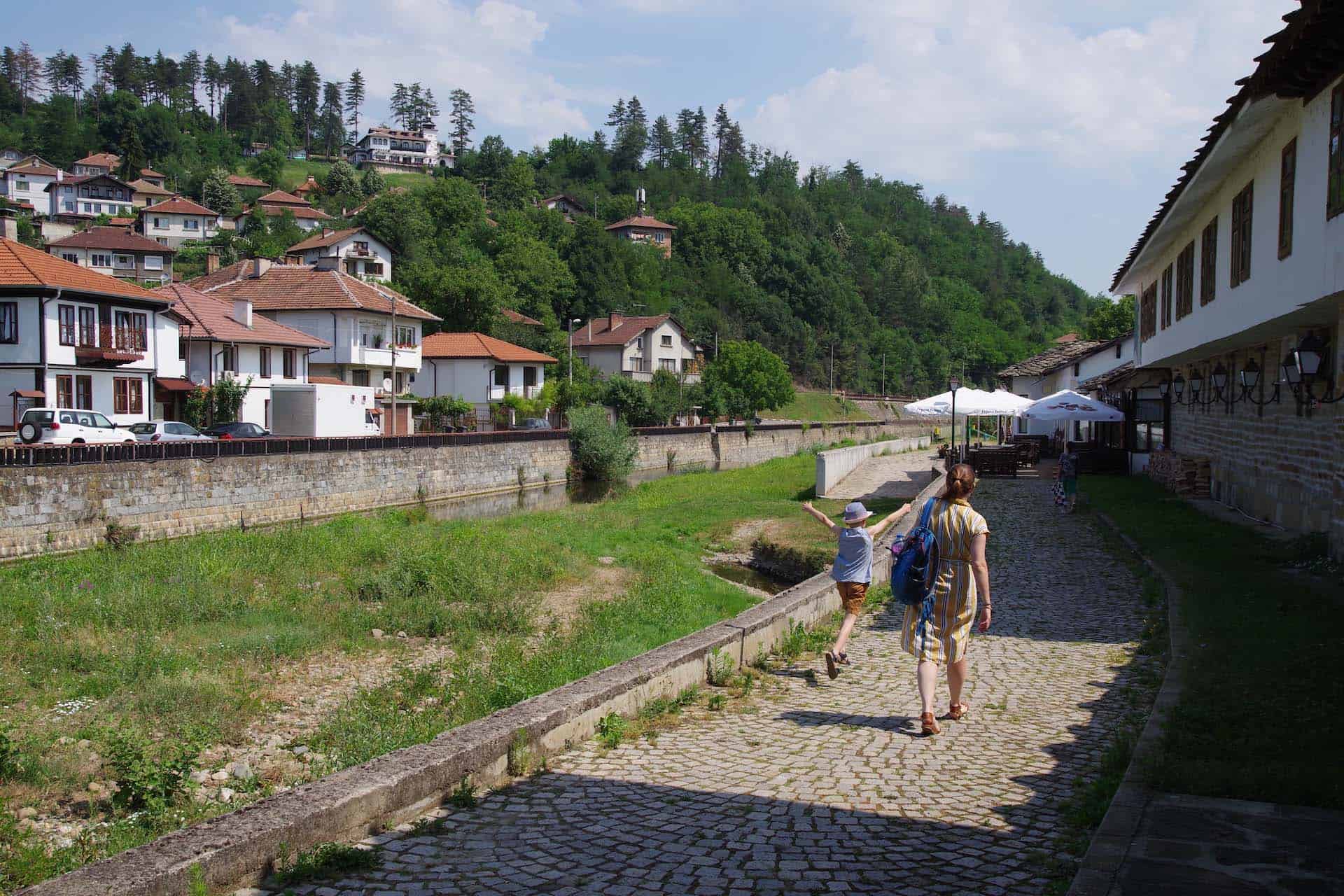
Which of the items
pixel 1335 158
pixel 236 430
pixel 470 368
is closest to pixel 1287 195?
pixel 1335 158

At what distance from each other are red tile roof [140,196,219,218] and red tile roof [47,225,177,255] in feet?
52.5

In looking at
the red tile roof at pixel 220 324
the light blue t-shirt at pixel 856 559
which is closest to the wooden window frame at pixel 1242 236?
the light blue t-shirt at pixel 856 559

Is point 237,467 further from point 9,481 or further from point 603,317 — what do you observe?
point 603,317

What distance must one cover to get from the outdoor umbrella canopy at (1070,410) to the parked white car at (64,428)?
26.6 metres

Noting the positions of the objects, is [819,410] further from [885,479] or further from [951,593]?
[951,593]

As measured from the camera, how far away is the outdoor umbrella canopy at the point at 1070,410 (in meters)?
27.1

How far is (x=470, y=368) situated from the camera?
208ft

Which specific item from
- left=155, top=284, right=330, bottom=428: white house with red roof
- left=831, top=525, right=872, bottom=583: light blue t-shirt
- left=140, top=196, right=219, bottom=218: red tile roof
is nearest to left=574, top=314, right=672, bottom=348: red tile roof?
left=155, top=284, right=330, bottom=428: white house with red roof

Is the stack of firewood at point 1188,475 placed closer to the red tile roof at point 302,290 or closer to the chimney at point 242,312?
the chimney at point 242,312

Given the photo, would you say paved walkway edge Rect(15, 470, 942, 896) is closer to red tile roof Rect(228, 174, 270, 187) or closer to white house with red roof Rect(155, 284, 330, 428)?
white house with red roof Rect(155, 284, 330, 428)

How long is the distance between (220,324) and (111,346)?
26.9ft

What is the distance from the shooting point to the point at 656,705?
7.27 metres

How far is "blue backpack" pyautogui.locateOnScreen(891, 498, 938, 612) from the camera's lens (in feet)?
22.4

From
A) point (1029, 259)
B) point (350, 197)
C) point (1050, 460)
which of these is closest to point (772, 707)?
point (1050, 460)
